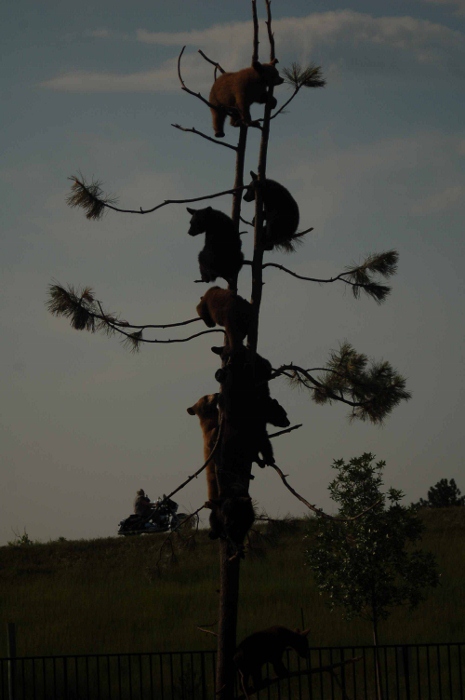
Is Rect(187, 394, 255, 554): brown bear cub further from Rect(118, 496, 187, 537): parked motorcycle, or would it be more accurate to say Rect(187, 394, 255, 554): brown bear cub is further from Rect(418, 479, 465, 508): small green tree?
Rect(418, 479, 465, 508): small green tree

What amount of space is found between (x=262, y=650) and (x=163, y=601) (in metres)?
11.3

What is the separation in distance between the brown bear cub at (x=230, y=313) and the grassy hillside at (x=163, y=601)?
23.7 feet

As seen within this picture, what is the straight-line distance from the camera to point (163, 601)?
16859 millimetres

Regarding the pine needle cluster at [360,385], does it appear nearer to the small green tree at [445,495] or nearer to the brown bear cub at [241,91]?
the brown bear cub at [241,91]

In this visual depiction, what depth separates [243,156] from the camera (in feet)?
22.9

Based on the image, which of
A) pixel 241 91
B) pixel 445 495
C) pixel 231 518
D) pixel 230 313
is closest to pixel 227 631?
pixel 231 518

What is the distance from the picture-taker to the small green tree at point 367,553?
40.6 ft

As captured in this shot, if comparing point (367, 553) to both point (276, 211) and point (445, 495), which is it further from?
point (445, 495)

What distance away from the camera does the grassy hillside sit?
14625 millimetres

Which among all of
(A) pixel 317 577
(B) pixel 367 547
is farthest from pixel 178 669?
(B) pixel 367 547

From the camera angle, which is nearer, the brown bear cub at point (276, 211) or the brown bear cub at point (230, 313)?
the brown bear cub at point (230, 313)

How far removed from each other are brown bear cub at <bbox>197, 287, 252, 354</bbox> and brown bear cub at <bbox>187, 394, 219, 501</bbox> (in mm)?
480

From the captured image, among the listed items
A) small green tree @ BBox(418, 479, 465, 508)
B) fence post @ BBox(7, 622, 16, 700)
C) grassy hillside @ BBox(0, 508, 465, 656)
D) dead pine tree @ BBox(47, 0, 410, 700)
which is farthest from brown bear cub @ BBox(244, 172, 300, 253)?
small green tree @ BBox(418, 479, 465, 508)

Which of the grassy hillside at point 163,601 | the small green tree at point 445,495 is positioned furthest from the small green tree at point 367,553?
the small green tree at point 445,495
